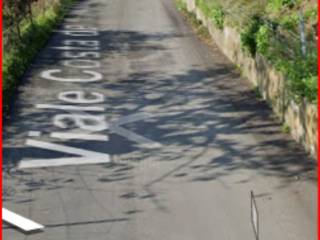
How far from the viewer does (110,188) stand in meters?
12.8

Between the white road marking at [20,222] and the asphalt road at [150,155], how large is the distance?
0.14 m

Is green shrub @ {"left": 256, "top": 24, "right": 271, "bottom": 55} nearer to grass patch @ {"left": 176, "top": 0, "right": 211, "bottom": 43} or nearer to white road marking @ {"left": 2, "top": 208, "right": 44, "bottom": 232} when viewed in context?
grass patch @ {"left": 176, "top": 0, "right": 211, "bottom": 43}

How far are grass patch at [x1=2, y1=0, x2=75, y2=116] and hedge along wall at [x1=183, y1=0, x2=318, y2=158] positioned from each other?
23.0 ft

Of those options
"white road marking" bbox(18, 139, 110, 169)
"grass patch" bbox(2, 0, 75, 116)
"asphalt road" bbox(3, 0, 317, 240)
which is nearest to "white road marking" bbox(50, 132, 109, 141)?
"asphalt road" bbox(3, 0, 317, 240)

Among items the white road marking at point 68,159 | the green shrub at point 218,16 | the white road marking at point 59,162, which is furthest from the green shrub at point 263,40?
the white road marking at point 59,162

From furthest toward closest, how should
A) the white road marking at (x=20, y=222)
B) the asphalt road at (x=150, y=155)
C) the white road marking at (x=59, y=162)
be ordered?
the white road marking at (x=59, y=162) → the asphalt road at (x=150, y=155) → the white road marking at (x=20, y=222)

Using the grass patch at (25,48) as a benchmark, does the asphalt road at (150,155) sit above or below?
below

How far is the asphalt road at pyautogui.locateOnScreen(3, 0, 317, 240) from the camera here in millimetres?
11398

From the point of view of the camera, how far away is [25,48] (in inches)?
928

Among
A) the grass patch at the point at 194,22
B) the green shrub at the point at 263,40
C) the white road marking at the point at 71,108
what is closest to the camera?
the white road marking at the point at 71,108

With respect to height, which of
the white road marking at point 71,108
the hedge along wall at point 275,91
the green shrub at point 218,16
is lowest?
the white road marking at point 71,108

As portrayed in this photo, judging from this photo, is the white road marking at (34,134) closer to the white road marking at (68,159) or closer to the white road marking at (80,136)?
the white road marking at (80,136)

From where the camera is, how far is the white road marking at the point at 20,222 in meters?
11.3

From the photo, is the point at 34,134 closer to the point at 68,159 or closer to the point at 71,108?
the point at 68,159
